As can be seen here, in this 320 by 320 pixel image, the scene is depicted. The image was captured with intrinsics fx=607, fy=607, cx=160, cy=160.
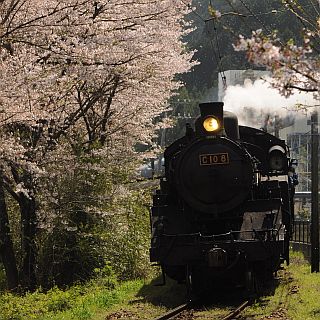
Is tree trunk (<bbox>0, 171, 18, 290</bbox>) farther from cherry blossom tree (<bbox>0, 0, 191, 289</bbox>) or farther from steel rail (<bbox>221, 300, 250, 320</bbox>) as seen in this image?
steel rail (<bbox>221, 300, 250, 320</bbox>)

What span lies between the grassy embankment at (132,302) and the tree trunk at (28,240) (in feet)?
4.75

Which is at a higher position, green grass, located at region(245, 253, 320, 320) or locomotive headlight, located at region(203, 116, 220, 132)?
locomotive headlight, located at region(203, 116, 220, 132)

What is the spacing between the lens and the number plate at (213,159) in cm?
972

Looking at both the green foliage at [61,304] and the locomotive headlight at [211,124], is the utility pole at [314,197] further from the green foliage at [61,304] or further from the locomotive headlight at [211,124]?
the green foliage at [61,304]

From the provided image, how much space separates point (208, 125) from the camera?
32.7 ft

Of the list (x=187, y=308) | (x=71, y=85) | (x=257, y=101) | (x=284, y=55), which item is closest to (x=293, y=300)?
(x=187, y=308)

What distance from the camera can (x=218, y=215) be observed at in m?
9.77

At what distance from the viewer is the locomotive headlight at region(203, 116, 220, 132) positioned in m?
9.89

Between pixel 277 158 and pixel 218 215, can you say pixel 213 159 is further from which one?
pixel 277 158

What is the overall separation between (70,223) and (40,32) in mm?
4735

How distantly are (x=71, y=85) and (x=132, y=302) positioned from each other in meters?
4.51

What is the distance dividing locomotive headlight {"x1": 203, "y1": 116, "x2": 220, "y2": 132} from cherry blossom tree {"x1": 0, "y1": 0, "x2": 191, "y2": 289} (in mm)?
2577

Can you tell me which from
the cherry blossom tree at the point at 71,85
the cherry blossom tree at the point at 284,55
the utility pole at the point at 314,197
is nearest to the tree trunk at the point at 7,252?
the cherry blossom tree at the point at 71,85

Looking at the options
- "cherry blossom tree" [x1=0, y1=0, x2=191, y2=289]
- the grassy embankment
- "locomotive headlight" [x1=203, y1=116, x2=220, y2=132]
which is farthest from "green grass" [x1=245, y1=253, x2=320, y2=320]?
"cherry blossom tree" [x1=0, y1=0, x2=191, y2=289]
